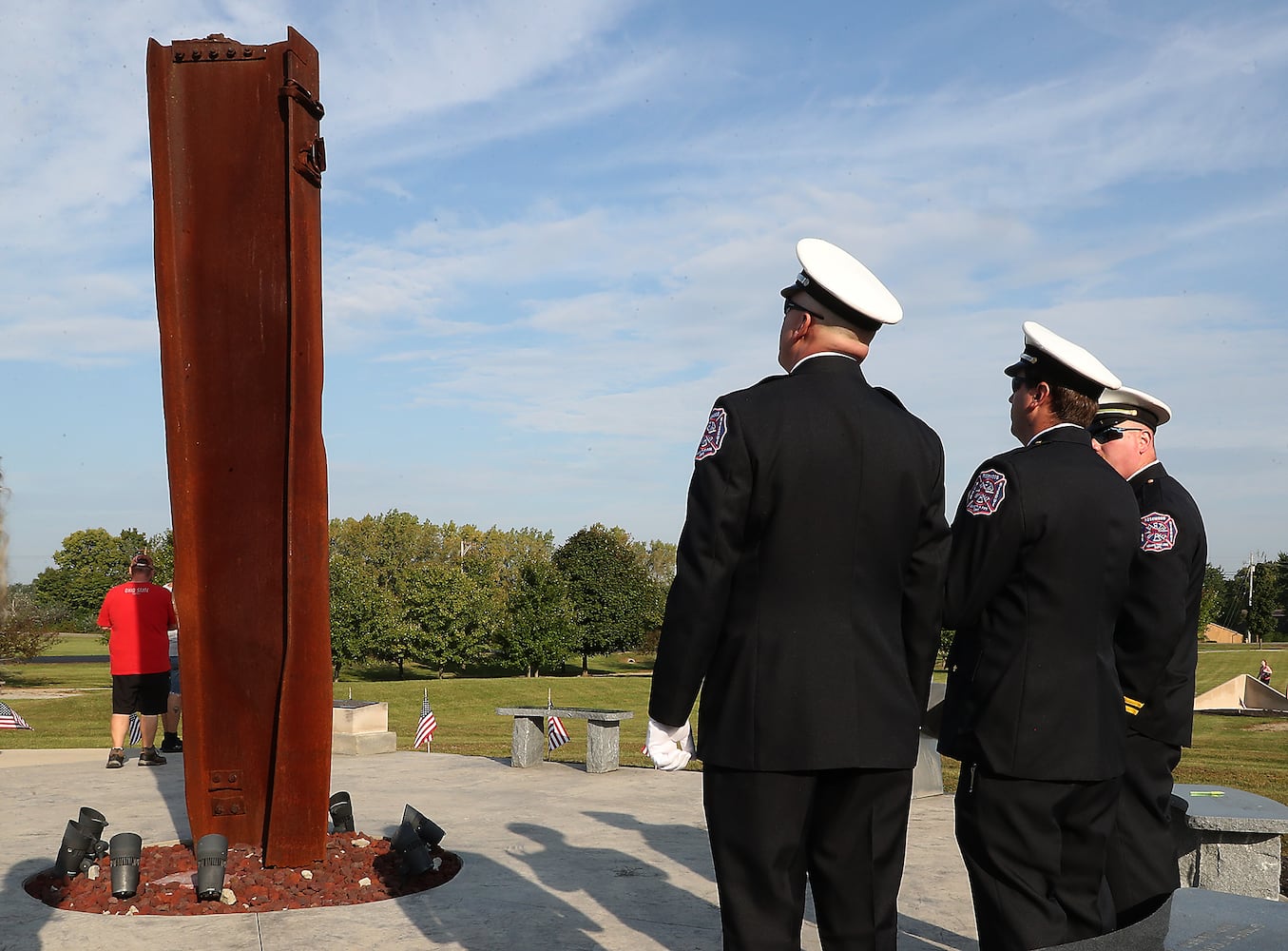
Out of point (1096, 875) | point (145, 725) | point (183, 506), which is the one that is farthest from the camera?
point (145, 725)

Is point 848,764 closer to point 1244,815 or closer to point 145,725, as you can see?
point 1244,815

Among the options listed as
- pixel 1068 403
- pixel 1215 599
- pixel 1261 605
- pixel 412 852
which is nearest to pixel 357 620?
pixel 412 852

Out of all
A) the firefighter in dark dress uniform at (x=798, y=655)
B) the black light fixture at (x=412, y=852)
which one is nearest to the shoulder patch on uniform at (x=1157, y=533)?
the firefighter in dark dress uniform at (x=798, y=655)

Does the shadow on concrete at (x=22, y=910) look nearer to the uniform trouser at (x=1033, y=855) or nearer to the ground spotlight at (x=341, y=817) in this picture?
the ground spotlight at (x=341, y=817)

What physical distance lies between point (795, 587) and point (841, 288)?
852mm

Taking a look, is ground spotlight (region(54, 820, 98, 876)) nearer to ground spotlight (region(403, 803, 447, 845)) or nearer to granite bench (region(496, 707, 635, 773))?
ground spotlight (region(403, 803, 447, 845))

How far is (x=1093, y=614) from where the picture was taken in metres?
3.71

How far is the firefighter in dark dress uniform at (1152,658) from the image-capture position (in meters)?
4.21

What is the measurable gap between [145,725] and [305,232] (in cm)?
590

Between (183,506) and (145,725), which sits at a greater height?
(183,506)

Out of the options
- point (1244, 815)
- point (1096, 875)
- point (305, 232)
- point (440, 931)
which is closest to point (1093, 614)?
point (1096, 875)

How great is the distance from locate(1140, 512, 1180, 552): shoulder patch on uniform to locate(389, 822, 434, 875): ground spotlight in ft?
11.9

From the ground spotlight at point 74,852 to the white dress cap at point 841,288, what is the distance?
4.60m

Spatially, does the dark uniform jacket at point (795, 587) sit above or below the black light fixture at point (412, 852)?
above
